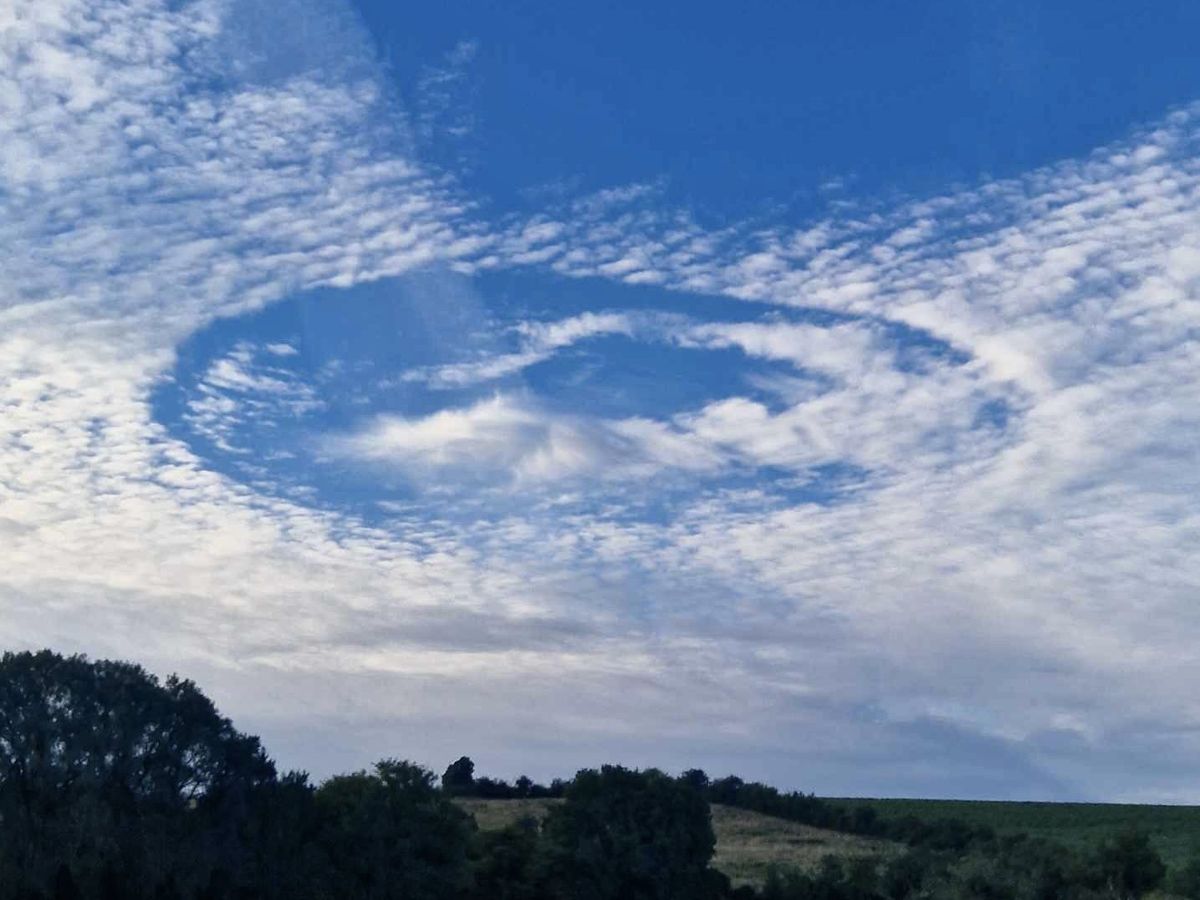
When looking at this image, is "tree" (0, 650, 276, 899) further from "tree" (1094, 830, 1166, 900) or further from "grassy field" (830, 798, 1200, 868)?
"grassy field" (830, 798, 1200, 868)

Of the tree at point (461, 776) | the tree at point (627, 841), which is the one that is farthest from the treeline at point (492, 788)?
the tree at point (627, 841)

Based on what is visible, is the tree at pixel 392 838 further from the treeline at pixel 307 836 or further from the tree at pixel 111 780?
the tree at pixel 111 780

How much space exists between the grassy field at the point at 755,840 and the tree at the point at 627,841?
5237mm

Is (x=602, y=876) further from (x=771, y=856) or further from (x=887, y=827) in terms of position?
(x=887, y=827)

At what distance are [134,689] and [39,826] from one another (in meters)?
5.19

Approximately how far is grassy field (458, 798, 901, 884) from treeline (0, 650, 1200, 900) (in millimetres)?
5236

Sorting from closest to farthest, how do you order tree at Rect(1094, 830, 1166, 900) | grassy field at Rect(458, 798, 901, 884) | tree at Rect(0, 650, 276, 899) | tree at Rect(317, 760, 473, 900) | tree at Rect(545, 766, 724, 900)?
tree at Rect(0, 650, 276, 899)
tree at Rect(317, 760, 473, 900)
tree at Rect(545, 766, 724, 900)
tree at Rect(1094, 830, 1166, 900)
grassy field at Rect(458, 798, 901, 884)

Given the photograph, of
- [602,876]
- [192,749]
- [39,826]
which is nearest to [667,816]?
[602,876]

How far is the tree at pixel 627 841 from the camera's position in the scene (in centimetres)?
5075

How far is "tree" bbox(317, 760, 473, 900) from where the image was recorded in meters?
47.2

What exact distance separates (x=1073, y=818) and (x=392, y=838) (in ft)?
220

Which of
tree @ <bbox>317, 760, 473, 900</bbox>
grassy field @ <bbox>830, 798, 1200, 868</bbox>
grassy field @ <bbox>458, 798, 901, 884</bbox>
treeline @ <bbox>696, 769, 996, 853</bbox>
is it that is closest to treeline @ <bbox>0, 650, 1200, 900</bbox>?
tree @ <bbox>317, 760, 473, 900</bbox>

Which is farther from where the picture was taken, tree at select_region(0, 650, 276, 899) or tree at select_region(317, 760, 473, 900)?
tree at select_region(317, 760, 473, 900)

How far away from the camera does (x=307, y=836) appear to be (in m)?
46.9
